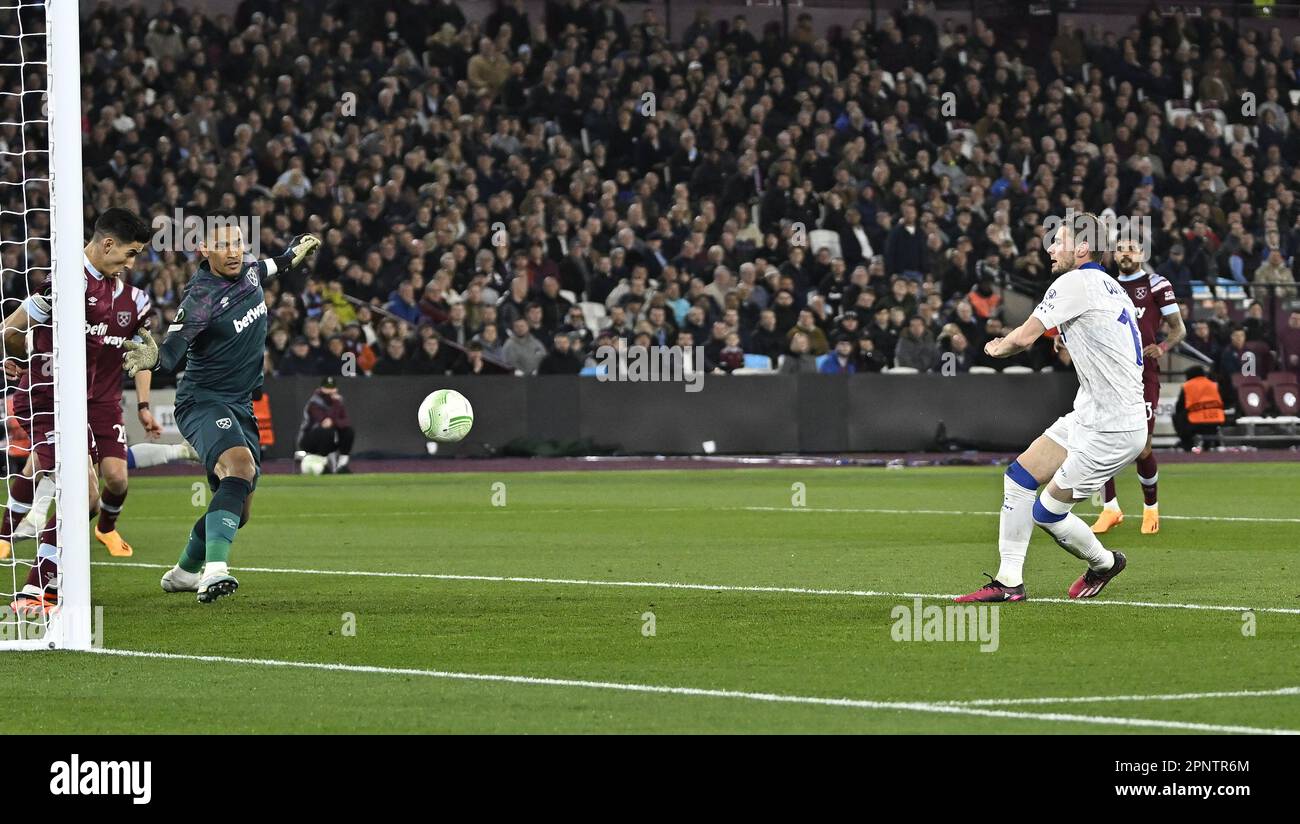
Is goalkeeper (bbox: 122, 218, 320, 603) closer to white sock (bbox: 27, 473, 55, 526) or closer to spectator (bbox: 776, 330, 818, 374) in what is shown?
white sock (bbox: 27, 473, 55, 526)

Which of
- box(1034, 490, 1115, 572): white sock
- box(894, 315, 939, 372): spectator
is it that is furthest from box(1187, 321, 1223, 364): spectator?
box(1034, 490, 1115, 572): white sock

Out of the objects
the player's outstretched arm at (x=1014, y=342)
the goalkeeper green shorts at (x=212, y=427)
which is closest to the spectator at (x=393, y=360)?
the goalkeeper green shorts at (x=212, y=427)

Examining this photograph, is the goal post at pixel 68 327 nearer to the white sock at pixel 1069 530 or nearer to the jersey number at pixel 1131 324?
the white sock at pixel 1069 530

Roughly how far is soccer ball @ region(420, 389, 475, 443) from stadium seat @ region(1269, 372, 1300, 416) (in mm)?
22277

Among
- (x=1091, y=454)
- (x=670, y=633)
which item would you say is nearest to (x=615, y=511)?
(x=1091, y=454)

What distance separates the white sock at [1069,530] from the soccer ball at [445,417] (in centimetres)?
357

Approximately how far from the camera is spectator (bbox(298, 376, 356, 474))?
28.2 metres

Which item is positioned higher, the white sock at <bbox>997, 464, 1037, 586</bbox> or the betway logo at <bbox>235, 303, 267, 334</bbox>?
the betway logo at <bbox>235, 303, 267, 334</bbox>

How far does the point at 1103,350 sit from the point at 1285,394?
2178 centimetres

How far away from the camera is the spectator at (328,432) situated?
2817 cm

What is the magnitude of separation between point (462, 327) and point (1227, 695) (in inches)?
900
